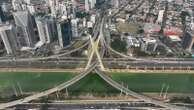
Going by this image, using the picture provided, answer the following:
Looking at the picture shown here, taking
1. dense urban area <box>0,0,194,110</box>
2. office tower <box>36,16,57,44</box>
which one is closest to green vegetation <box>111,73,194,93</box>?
dense urban area <box>0,0,194,110</box>

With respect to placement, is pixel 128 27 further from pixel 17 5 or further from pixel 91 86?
pixel 17 5

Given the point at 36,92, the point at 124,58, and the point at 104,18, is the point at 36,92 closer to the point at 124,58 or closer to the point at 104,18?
the point at 124,58

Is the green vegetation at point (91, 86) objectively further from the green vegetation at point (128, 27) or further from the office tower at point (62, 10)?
the office tower at point (62, 10)

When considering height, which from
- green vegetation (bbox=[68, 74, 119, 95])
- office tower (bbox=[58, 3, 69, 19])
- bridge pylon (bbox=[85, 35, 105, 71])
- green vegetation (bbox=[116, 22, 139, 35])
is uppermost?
office tower (bbox=[58, 3, 69, 19])

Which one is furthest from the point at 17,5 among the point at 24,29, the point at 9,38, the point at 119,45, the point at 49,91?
the point at 49,91

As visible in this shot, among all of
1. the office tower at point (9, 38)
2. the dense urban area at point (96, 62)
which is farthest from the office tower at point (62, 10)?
the office tower at point (9, 38)

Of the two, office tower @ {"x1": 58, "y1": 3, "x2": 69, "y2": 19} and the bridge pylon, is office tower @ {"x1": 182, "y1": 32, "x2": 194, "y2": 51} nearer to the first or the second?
the bridge pylon

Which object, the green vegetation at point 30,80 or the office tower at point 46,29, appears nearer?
the green vegetation at point 30,80

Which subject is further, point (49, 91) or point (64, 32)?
point (64, 32)
